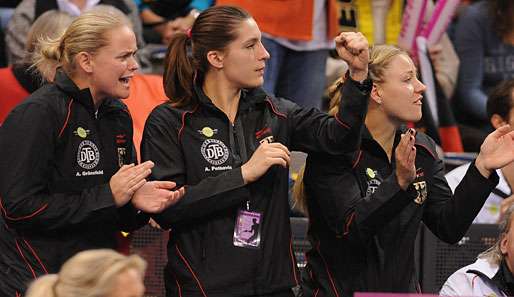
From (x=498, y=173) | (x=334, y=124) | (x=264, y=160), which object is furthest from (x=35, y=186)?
(x=498, y=173)

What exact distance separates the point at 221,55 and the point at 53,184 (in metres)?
0.86

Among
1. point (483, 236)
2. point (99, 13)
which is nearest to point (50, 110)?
point (99, 13)

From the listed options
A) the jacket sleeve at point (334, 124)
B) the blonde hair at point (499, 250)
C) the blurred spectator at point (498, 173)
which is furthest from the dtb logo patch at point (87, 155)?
the blurred spectator at point (498, 173)

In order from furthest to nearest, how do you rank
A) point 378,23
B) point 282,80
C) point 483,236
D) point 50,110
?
point 378,23 < point 282,80 < point 483,236 < point 50,110

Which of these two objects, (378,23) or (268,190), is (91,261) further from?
(378,23)

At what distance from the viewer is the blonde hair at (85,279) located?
13.0 feet

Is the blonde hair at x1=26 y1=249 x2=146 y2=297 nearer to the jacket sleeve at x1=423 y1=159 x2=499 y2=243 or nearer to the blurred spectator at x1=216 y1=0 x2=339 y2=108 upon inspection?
the jacket sleeve at x1=423 y1=159 x2=499 y2=243

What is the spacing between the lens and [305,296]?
5344mm

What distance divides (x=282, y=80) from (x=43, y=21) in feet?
5.04

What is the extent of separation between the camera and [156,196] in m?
4.83

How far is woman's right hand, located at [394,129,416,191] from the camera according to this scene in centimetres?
494

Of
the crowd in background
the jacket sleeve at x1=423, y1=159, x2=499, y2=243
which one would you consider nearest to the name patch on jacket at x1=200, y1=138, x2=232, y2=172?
the crowd in background

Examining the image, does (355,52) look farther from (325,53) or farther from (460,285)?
(325,53)

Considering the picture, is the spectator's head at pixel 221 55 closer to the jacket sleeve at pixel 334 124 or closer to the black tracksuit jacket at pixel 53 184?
the jacket sleeve at pixel 334 124
